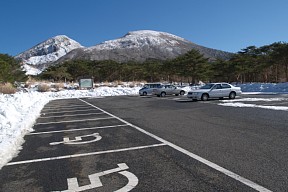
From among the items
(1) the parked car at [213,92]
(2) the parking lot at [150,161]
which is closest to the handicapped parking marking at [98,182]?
(2) the parking lot at [150,161]

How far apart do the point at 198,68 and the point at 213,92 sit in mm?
38910

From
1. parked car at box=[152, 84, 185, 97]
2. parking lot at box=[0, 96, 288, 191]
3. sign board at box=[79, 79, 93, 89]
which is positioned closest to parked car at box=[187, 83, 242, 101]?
parked car at box=[152, 84, 185, 97]

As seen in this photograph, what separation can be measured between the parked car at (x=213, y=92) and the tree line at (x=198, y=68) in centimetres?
3304

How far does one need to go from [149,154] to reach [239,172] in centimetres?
196

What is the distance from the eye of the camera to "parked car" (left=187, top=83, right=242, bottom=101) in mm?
21953

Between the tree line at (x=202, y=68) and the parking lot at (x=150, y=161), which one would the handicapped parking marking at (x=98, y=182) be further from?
the tree line at (x=202, y=68)

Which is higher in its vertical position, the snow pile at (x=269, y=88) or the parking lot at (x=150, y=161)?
the snow pile at (x=269, y=88)

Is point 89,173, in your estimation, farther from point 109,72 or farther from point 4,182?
point 109,72

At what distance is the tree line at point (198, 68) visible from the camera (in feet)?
181

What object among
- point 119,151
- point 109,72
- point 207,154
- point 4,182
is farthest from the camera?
point 109,72

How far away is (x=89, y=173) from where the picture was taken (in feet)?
16.1

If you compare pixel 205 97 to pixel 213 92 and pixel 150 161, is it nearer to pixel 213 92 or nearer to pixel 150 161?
pixel 213 92

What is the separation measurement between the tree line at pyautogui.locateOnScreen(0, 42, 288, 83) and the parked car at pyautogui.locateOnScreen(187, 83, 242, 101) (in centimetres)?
3304

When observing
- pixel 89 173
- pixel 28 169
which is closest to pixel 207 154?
pixel 89 173
